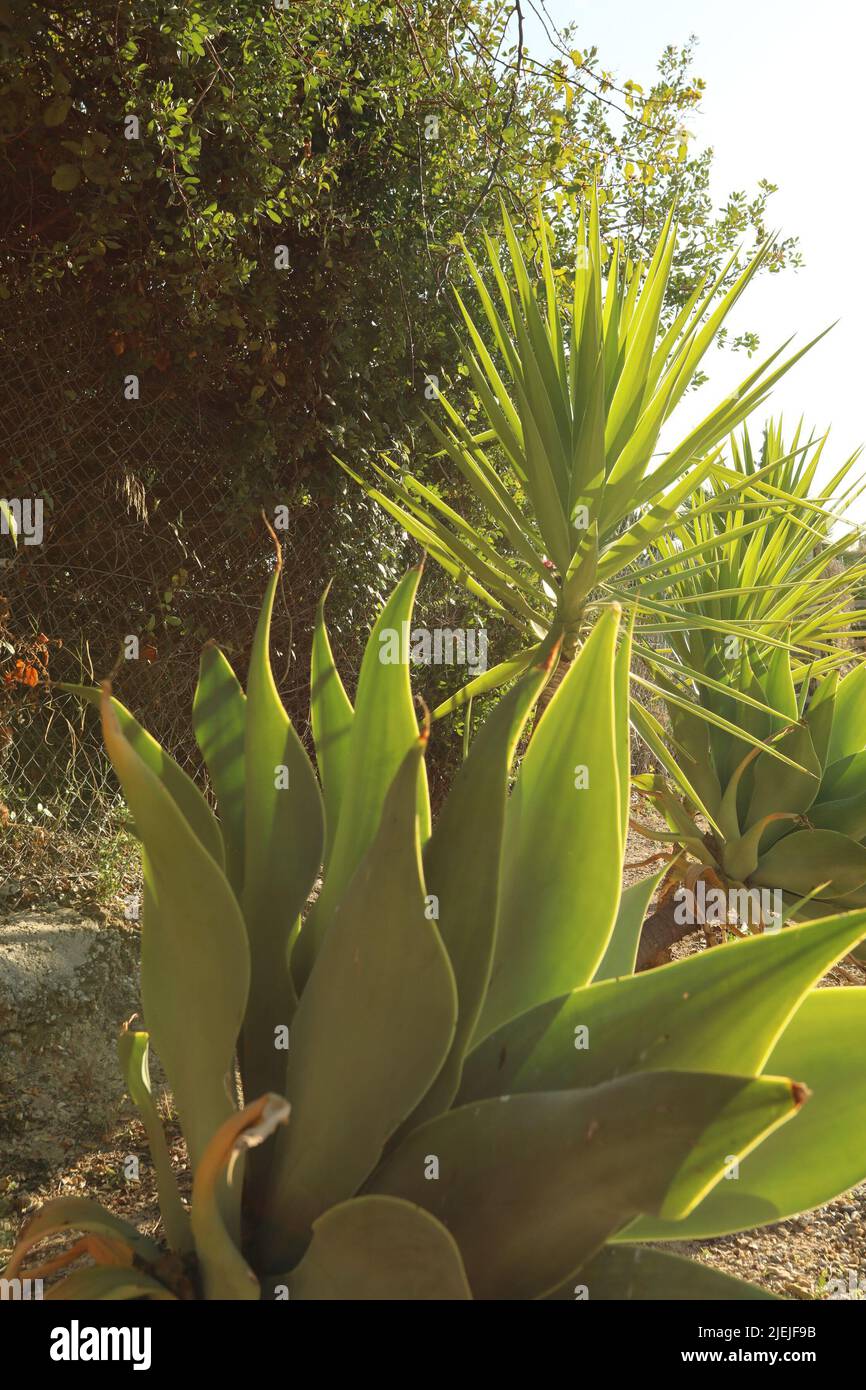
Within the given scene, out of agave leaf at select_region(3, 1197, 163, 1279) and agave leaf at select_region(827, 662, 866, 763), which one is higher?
agave leaf at select_region(827, 662, 866, 763)

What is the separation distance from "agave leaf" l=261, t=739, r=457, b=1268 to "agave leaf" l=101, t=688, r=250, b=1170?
7cm

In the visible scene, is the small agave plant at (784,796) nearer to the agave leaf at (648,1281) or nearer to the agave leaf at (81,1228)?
the agave leaf at (648,1281)

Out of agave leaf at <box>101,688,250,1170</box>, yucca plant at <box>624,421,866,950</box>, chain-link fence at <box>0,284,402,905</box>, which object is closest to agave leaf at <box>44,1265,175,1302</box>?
agave leaf at <box>101,688,250,1170</box>

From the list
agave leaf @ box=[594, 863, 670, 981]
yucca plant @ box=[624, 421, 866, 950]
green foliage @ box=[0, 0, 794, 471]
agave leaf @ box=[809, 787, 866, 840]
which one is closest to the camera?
agave leaf @ box=[594, 863, 670, 981]

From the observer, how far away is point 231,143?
3.74 meters

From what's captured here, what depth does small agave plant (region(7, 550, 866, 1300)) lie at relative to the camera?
606 mm

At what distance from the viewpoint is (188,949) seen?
761mm

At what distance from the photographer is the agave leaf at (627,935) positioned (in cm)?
109

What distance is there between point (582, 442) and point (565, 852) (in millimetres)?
1468

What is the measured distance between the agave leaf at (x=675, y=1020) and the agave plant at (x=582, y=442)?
1.12 meters

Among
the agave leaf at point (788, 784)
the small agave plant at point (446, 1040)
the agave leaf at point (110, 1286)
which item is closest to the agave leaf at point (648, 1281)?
the small agave plant at point (446, 1040)

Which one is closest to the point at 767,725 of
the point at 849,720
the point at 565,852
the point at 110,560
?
the point at 849,720

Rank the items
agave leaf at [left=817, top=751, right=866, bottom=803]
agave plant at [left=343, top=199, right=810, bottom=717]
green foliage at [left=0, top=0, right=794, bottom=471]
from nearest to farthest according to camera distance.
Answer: agave plant at [left=343, top=199, right=810, bottom=717] < agave leaf at [left=817, top=751, right=866, bottom=803] < green foliage at [left=0, top=0, right=794, bottom=471]

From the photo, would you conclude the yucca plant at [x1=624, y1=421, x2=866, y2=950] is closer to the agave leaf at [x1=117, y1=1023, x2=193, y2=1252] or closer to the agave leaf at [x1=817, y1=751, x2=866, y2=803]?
the agave leaf at [x1=817, y1=751, x2=866, y2=803]
